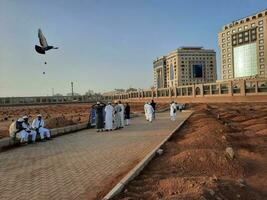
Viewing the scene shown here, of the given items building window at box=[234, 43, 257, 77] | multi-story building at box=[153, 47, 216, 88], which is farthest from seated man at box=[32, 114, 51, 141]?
multi-story building at box=[153, 47, 216, 88]

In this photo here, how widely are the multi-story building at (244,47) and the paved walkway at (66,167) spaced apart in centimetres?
9660

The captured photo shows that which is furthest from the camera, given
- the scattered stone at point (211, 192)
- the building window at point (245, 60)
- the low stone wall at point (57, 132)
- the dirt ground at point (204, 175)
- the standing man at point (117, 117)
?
the building window at point (245, 60)

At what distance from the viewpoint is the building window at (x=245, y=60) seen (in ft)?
354

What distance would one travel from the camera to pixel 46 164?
8750 millimetres

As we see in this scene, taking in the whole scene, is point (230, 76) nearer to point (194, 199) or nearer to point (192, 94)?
point (192, 94)

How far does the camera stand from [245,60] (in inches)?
4353

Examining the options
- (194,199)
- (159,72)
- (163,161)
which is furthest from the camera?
(159,72)

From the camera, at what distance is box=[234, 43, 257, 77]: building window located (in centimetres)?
10794

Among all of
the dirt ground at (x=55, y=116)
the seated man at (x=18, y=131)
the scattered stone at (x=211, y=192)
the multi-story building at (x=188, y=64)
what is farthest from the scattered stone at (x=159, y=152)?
the multi-story building at (x=188, y=64)

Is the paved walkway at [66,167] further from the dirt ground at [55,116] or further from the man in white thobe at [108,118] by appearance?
the dirt ground at [55,116]

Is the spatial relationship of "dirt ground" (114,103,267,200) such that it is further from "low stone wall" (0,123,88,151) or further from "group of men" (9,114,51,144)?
"low stone wall" (0,123,88,151)

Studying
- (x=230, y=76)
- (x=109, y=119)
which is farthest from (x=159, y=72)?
(x=109, y=119)

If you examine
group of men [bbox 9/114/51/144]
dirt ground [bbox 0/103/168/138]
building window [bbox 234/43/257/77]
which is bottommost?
dirt ground [bbox 0/103/168/138]

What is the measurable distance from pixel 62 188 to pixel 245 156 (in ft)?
19.2
